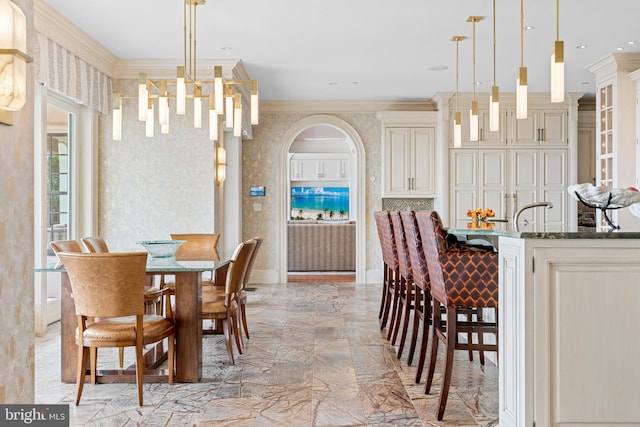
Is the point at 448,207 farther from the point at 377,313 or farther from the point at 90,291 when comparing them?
the point at 90,291

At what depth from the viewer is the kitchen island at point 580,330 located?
221cm

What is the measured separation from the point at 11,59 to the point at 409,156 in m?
6.82

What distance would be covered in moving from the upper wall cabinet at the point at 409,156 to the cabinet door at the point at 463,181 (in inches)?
12.2

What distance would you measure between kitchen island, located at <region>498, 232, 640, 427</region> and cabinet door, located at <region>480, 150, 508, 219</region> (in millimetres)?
5570

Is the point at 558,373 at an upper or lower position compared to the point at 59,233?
lower

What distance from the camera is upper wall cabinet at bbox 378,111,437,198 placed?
7859 mm

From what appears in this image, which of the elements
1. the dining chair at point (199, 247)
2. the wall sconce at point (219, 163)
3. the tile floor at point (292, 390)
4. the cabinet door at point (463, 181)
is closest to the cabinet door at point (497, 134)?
the cabinet door at point (463, 181)

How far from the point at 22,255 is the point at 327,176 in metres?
11.8

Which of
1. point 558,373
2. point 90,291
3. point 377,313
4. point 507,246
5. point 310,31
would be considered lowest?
point 377,313

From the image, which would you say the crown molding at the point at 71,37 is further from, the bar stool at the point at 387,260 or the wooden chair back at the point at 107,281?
the bar stool at the point at 387,260

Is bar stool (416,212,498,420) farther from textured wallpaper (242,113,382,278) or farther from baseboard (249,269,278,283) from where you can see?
baseboard (249,269,278,283)

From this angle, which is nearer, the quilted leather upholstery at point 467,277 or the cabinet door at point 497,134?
the quilted leather upholstery at point 467,277

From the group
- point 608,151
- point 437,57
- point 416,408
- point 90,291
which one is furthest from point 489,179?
point 90,291

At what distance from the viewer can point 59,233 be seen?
17.7 feet
